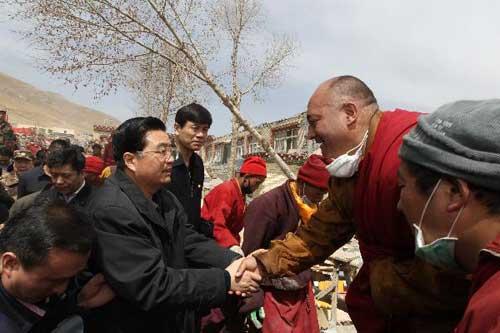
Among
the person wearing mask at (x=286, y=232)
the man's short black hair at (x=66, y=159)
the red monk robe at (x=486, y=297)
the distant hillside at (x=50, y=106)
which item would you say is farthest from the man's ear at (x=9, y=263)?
the distant hillside at (x=50, y=106)

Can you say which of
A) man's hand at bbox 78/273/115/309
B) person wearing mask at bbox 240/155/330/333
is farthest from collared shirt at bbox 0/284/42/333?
person wearing mask at bbox 240/155/330/333

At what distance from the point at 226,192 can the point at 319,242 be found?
1.88 m

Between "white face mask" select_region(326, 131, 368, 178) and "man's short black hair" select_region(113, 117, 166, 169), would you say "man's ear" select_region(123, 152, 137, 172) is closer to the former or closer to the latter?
"man's short black hair" select_region(113, 117, 166, 169)

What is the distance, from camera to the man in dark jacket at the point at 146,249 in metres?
1.94

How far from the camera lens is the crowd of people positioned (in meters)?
1.14

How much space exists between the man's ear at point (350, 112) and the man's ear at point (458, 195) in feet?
2.87

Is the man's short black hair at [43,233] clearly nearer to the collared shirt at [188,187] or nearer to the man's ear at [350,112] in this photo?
the man's ear at [350,112]

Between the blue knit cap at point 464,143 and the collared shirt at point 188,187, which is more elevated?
the blue knit cap at point 464,143

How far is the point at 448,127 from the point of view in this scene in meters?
1.20

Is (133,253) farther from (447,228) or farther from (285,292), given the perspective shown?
(285,292)

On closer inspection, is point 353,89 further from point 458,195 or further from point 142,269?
point 142,269

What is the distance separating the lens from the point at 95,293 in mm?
1938

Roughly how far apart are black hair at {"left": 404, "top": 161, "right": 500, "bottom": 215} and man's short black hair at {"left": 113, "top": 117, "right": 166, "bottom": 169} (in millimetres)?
1452

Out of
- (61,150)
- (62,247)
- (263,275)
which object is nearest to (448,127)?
(62,247)
